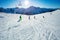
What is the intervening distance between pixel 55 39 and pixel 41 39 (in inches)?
65.3

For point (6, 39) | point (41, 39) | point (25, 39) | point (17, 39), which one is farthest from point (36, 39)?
point (6, 39)

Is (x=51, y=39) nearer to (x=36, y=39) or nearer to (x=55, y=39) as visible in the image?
(x=55, y=39)

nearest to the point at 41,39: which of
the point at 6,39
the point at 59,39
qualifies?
the point at 59,39

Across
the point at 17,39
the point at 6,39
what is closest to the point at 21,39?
the point at 17,39

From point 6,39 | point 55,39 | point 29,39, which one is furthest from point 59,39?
point 6,39

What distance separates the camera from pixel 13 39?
35.7ft

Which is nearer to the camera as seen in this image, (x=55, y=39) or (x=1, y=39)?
(x=1, y=39)

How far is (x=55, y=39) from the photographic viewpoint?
1137 cm

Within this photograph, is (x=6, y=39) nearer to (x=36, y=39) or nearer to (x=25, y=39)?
(x=25, y=39)

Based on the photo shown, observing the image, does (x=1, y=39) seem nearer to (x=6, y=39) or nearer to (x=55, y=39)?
(x=6, y=39)

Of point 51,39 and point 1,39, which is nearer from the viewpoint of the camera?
point 1,39

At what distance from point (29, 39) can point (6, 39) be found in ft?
8.35

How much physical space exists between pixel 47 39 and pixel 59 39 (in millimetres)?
1408

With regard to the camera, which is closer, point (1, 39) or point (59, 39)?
point (1, 39)
